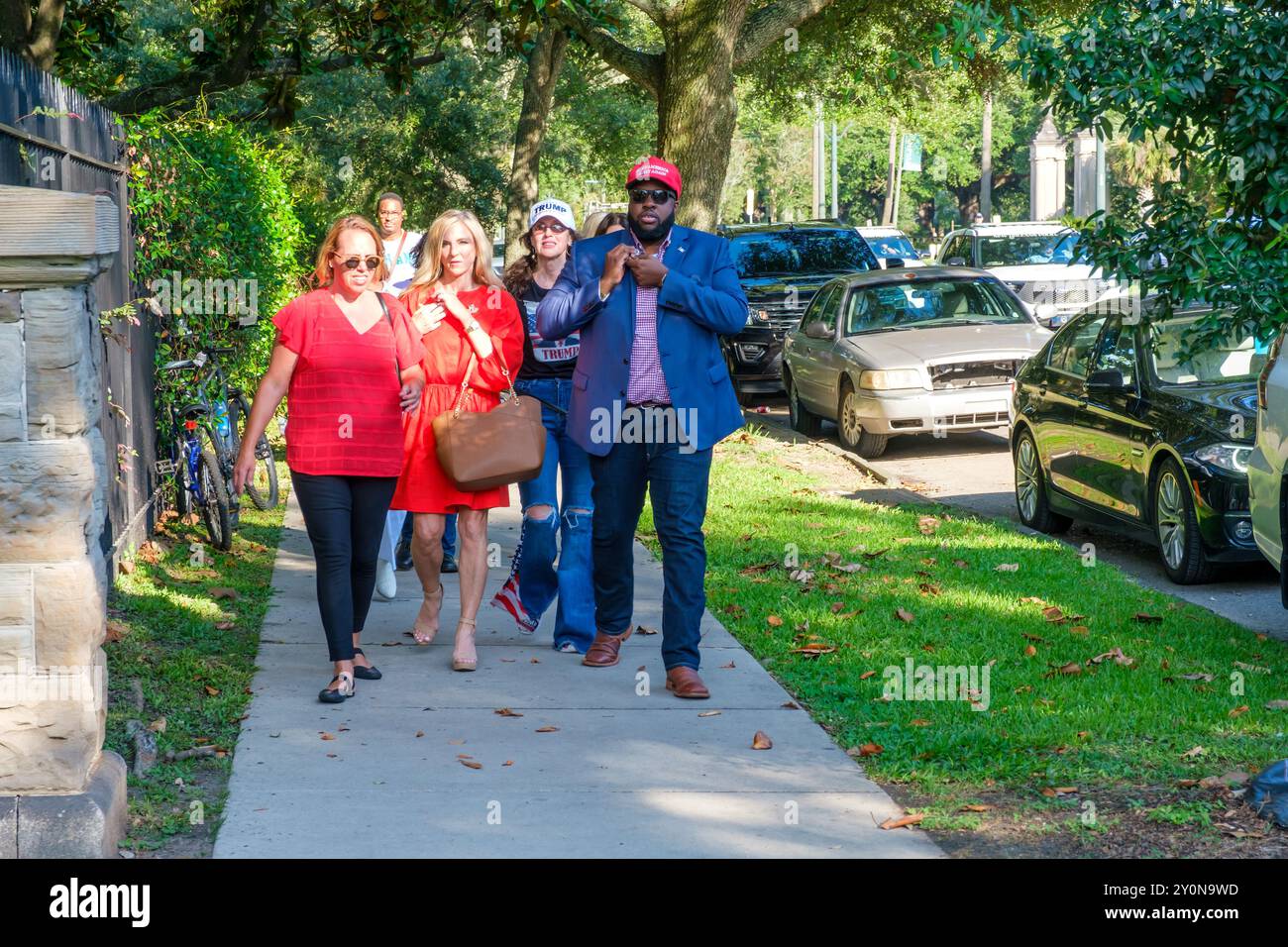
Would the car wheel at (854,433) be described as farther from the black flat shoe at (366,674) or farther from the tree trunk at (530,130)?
the tree trunk at (530,130)

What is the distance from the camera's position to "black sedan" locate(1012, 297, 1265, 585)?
930cm

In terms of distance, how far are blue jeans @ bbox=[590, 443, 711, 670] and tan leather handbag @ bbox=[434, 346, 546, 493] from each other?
315mm

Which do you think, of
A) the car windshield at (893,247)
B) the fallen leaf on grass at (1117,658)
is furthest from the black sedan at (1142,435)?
the car windshield at (893,247)

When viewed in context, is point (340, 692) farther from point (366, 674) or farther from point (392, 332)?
point (392, 332)

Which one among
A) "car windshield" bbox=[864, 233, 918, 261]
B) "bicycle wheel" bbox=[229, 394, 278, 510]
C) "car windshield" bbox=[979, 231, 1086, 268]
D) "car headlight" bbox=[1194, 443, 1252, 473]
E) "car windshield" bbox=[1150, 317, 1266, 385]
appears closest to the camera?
"car headlight" bbox=[1194, 443, 1252, 473]

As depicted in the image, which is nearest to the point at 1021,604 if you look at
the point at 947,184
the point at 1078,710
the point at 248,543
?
the point at 1078,710

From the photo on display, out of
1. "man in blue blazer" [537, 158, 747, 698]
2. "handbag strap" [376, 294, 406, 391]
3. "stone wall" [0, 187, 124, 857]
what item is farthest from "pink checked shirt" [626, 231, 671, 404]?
"stone wall" [0, 187, 124, 857]

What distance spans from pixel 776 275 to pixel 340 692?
15.3 meters

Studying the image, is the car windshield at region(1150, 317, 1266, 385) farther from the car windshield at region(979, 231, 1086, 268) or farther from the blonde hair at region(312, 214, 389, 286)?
the car windshield at region(979, 231, 1086, 268)

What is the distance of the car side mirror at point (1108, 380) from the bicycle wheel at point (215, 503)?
5.35m

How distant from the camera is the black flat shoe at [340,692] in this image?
21.9ft

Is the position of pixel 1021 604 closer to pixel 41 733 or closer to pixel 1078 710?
pixel 1078 710

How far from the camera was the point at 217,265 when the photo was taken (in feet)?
36.9

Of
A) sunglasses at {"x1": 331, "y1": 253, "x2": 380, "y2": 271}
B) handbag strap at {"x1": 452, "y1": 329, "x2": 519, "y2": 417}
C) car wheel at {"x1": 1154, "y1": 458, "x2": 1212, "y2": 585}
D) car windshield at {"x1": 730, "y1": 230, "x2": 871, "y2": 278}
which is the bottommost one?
car wheel at {"x1": 1154, "y1": 458, "x2": 1212, "y2": 585}
